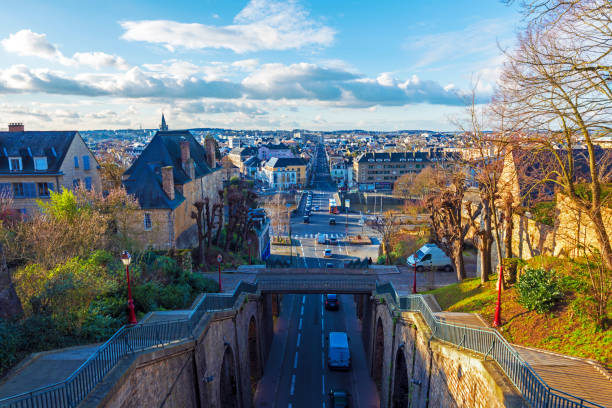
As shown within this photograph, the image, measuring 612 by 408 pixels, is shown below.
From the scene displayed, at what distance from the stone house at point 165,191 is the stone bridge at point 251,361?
27.0ft

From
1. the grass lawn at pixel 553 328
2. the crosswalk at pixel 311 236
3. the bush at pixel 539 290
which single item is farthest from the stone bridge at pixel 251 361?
the crosswalk at pixel 311 236

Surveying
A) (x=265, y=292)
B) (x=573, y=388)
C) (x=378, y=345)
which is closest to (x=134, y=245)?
(x=265, y=292)

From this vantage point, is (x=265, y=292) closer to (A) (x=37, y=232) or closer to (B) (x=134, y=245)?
(B) (x=134, y=245)

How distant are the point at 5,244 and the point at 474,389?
677 inches

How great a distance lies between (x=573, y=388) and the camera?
27.2ft

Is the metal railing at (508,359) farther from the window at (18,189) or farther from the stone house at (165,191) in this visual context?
the window at (18,189)

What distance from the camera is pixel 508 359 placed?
8.27 metres

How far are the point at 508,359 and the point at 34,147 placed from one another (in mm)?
30943

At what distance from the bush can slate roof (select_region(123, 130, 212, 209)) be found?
67.3 feet

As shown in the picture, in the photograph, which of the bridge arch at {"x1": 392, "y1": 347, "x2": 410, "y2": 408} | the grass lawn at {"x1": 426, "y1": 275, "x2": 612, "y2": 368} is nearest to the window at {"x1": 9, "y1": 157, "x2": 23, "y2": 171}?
the bridge arch at {"x1": 392, "y1": 347, "x2": 410, "y2": 408}

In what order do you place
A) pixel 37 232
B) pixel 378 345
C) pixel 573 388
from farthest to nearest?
pixel 378 345 → pixel 37 232 → pixel 573 388

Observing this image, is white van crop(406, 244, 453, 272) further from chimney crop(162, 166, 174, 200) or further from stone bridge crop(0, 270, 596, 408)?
chimney crop(162, 166, 174, 200)

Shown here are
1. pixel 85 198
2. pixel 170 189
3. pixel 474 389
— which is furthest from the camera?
pixel 170 189

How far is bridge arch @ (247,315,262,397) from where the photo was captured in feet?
Answer: 68.6
